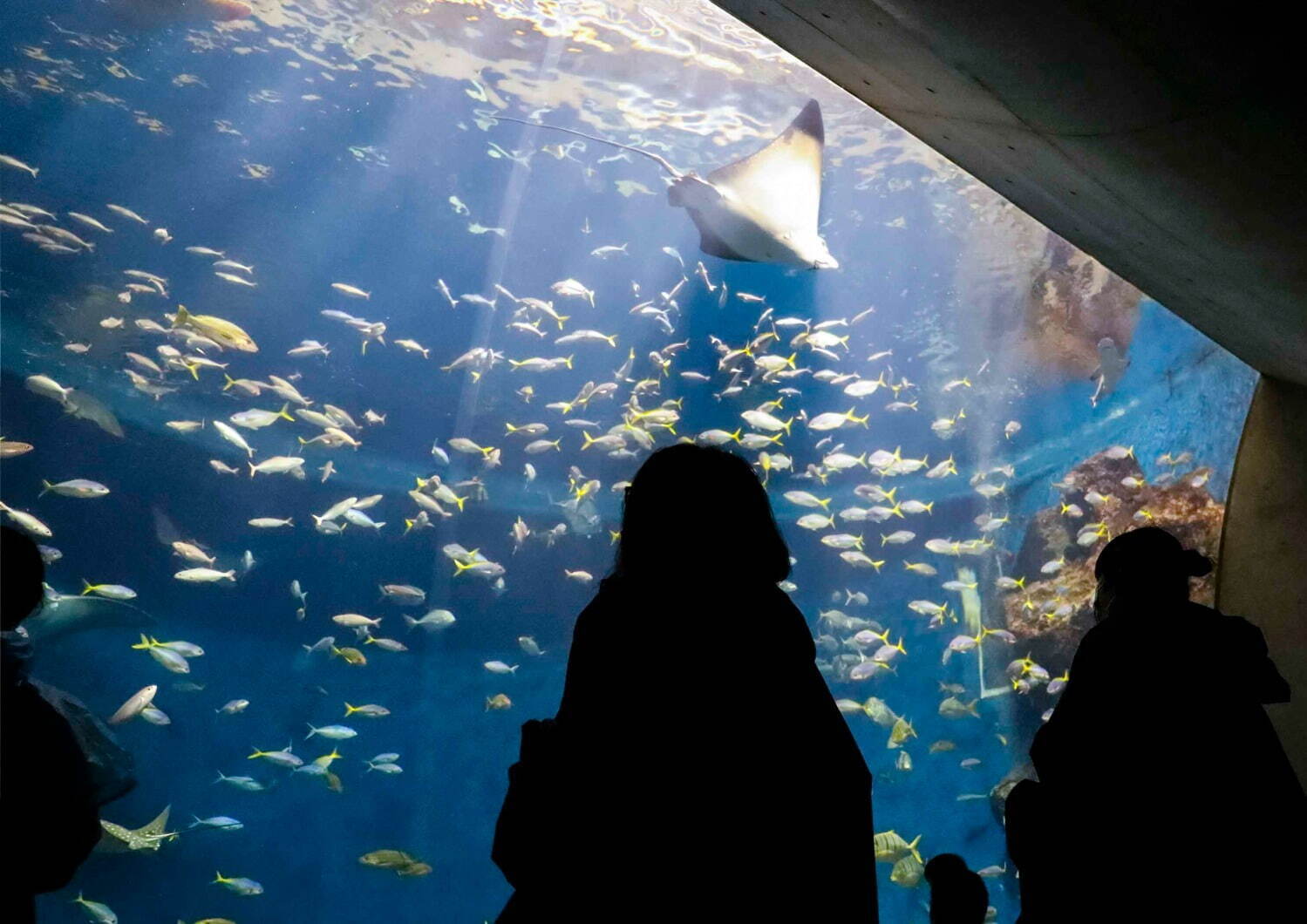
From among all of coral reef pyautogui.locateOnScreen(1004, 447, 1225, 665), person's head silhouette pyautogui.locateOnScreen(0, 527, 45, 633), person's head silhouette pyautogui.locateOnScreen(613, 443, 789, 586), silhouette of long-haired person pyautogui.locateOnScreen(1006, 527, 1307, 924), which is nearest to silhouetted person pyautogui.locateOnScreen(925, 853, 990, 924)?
silhouette of long-haired person pyautogui.locateOnScreen(1006, 527, 1307, 924)

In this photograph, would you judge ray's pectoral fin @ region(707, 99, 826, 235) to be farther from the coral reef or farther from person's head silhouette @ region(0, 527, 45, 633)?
person's head silhouette @ region(0, 527, 45, 633)

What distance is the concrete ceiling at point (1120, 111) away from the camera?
139 cm

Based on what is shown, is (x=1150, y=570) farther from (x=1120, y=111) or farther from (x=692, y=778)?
(x=692, y=778)

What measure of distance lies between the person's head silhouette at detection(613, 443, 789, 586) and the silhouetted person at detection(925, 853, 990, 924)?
590 millimetres

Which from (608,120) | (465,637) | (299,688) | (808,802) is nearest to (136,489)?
(299,688)

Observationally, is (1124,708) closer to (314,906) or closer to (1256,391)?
(1256,391)

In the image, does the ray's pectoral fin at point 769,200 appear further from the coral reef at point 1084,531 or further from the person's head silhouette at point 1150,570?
the person's head silhouette at point 1150,570

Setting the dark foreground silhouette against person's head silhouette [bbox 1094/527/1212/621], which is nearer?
the dark foreground silhouette

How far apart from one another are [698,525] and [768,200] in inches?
293

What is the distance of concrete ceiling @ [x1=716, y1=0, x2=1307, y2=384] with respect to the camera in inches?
54.6

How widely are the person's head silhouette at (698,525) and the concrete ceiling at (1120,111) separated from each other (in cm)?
109

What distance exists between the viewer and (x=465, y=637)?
63.6ft

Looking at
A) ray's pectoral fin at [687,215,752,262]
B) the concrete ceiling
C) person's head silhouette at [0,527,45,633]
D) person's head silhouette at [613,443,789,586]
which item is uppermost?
ray's pectoral fin at [687,215,752,262]

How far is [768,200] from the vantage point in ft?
26.8
